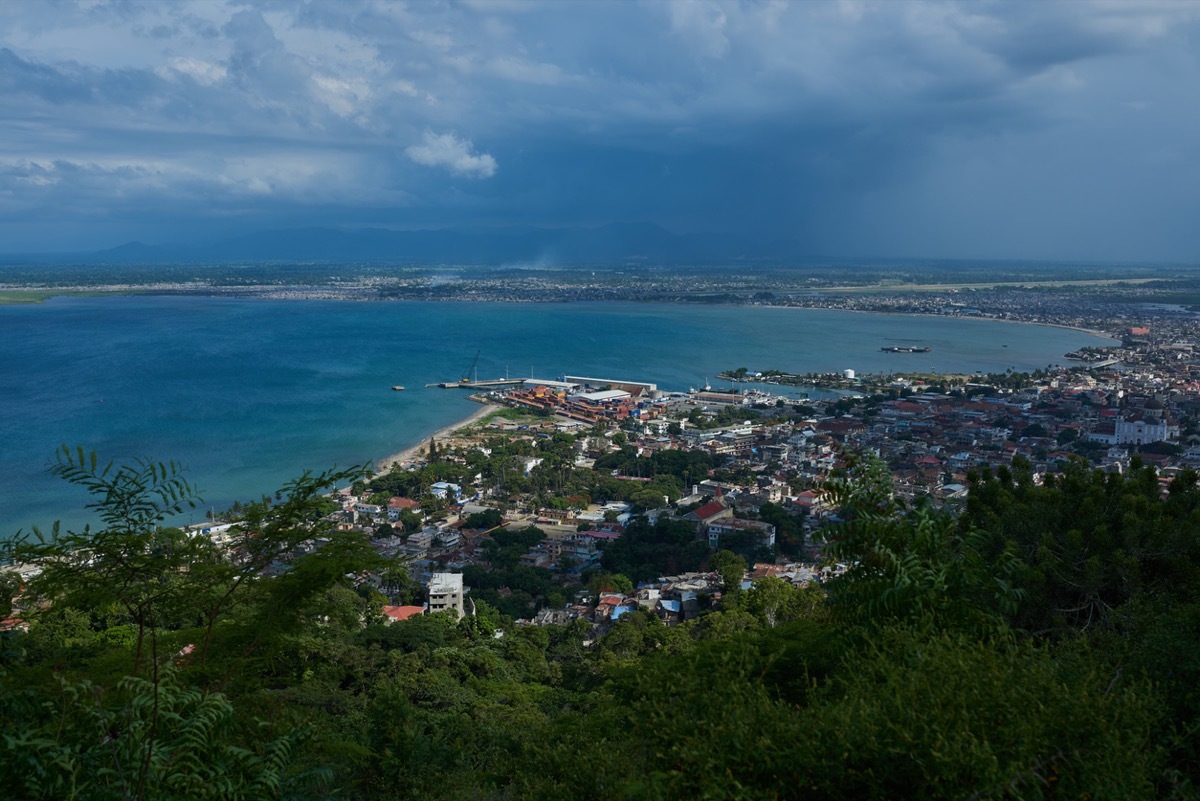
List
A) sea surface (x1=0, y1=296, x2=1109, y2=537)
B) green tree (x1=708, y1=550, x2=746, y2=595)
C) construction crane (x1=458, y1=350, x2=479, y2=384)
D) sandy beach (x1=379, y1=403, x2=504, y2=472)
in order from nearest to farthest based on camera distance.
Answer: green tree (x1=708, y1=550, x2=746, y2=595) < sea surface (x1=0, y1=296, x2=1109, y2=537) < sandy beach (x1=379, y1=403, x2=504, y2=472) < construction crane (x1=458, y1=350, x2=479, y2=384)

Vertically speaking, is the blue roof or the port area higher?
the port area

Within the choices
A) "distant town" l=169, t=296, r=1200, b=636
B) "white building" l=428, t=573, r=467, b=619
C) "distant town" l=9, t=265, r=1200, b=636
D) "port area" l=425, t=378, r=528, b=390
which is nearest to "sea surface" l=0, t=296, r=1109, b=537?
"port area" l=425, t=378, r=528, b=390

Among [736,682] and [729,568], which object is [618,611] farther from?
[736,682]

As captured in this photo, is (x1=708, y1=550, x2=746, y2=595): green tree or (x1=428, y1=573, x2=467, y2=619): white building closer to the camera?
(x1=708, y1=550, x2=746, y2=595): green tree

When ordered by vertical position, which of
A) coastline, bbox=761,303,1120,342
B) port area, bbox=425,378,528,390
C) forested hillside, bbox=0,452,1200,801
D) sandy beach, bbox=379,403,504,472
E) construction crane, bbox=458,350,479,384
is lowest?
sandy beach, bbox=379,403,504,472

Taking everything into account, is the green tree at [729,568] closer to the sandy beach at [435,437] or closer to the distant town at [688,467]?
the distant town at [688,467]

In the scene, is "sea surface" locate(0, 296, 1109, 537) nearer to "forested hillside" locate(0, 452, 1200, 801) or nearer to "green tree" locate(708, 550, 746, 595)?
"forested hillside" locate(0, 452, 1200, 801)

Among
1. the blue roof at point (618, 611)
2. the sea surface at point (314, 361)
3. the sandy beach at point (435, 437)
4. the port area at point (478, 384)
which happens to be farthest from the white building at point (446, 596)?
the port area at point (478, 384)

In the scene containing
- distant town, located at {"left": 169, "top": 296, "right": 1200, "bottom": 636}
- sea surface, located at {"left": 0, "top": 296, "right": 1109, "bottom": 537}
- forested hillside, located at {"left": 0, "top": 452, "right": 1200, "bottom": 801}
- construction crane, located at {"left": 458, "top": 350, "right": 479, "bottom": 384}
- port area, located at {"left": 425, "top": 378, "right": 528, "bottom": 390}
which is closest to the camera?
forested hillside, located at {"left": 0, "top": 452, "right": 1200, "bottom": 801}
